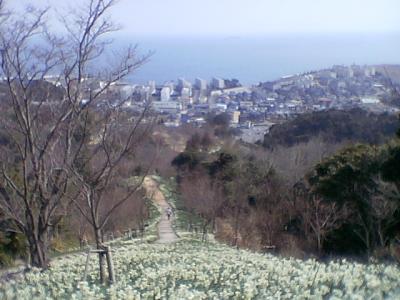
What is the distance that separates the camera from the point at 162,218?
1093 inches

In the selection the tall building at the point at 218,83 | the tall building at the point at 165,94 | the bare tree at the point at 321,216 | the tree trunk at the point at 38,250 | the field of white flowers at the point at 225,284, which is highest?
the field of white flowers at the point at 225,284

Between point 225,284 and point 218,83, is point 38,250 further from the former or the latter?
point 218,83

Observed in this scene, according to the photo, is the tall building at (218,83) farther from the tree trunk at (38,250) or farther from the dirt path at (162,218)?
the tree trunk at (38,250)

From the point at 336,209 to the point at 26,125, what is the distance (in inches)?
442

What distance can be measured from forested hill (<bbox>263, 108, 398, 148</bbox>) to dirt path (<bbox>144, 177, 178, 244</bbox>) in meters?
10.6

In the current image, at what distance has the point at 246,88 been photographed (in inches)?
4134

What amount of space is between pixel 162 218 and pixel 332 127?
19973mm

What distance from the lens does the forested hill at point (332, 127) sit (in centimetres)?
4150

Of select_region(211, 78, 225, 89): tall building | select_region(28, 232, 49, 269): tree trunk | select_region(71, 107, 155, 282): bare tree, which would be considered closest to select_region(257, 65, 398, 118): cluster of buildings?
select_region(211, 78, 225, 89): tall building

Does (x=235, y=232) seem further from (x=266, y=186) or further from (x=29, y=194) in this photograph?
(x=29, y=194)

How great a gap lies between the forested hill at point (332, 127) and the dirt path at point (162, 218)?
10571mm

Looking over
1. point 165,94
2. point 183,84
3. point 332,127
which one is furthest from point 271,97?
point 332,127

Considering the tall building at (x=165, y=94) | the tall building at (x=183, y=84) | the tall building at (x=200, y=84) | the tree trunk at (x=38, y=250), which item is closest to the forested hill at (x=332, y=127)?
the tree trunk at (x=38, y=250)

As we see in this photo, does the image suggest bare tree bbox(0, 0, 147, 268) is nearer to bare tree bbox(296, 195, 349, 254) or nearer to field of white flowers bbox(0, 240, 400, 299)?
field of white flowers bbox(0, 240, 400, 299)
